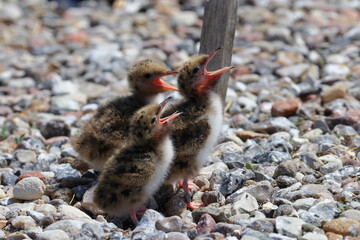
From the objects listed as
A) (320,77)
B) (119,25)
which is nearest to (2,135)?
(320,77)

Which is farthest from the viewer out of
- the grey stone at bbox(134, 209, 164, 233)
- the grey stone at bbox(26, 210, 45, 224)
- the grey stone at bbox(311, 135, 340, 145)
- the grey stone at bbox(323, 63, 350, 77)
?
the grey stone at bbox(323, 63, 350, 77)

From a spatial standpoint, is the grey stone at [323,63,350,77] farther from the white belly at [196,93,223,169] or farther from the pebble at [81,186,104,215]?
the pebble at [81,186,104,215]

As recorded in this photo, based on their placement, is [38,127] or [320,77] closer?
[38,127]

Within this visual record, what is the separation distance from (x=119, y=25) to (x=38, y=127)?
516 cm

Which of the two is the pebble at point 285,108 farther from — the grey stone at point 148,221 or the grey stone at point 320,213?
the grey stone at point 148,221

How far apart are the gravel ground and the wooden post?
88 cm

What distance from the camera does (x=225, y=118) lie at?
836cm

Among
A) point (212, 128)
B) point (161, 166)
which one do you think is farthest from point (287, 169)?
point (161, 166)

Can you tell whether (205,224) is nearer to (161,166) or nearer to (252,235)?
(252,235)

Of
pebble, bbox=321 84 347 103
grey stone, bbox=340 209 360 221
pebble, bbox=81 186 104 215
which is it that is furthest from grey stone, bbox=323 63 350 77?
pebble, bbox=81 186 104 215

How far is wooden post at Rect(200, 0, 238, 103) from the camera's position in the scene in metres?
7.11

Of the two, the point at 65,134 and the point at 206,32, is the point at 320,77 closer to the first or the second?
the point at 206,32

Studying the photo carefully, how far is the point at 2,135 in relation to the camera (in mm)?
8258

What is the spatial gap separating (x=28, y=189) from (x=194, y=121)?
1.59m
